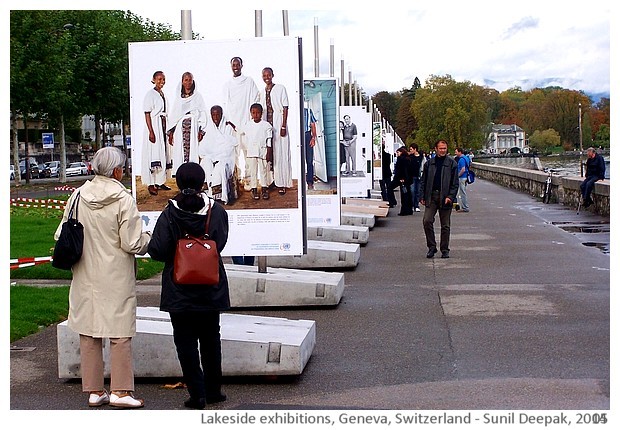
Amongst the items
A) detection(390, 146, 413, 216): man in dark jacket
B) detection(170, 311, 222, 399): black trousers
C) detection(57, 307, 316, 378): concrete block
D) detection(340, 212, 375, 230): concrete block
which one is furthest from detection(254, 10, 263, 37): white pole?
Answer: detection(390, 146, 413, 216): man in dark jacket

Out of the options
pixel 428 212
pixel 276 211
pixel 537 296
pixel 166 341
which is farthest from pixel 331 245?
pixel 166 341

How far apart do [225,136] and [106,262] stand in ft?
11.4

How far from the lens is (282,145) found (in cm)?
1077

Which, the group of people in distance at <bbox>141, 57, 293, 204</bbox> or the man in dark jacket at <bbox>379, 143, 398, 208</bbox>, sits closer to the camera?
the group of people in distance at <bbox>141, 57, 293, 204</bbox>

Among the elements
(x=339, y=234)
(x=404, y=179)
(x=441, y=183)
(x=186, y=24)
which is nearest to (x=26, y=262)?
(x=186, y=24)

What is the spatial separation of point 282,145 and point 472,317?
2.62m

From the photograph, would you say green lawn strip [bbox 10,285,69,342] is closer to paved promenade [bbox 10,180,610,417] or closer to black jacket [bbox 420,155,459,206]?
paved promenade [bbox 10,180,610,417]

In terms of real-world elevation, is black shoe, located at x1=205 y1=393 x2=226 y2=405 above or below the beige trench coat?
below

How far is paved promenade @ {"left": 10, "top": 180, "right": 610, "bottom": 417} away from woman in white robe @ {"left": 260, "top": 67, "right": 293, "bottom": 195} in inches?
61.3

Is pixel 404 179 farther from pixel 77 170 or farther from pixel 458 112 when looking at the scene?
pixel 458 112

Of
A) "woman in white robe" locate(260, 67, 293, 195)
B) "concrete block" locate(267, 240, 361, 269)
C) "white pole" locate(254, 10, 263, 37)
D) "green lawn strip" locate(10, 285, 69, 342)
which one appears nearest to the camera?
"woman in white robe" locate(260, 67, 293, 195)

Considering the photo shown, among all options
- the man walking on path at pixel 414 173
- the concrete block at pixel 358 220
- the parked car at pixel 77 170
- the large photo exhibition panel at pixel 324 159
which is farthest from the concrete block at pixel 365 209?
the parked car at pixel 77 170

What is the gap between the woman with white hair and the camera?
7.41 metres

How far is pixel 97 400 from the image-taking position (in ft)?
24.7
